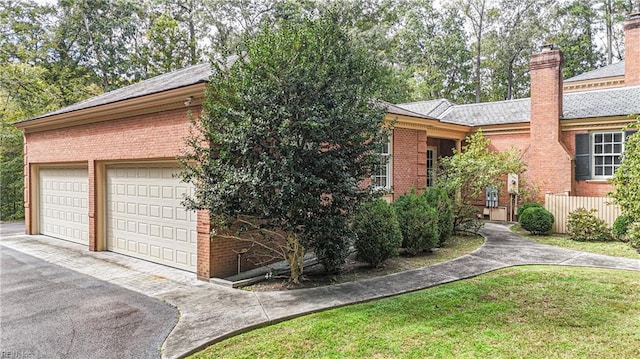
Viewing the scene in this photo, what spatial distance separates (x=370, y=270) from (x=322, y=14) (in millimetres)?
5425

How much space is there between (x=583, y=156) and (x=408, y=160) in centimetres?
725

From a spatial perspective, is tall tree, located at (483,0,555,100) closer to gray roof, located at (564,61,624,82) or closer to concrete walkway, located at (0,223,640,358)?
gray roof, located at (564,61,624,82)

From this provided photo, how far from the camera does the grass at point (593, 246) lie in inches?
412

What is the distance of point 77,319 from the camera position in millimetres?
6137

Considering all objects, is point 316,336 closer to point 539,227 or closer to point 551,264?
point 551,264

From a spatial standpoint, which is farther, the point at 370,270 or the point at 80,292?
the point at 370,270

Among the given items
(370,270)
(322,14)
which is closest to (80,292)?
(370,270)

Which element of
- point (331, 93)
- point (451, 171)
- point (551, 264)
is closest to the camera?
point (331, 93)

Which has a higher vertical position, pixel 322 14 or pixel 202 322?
pixel 322 14

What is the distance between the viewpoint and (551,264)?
9.29 m

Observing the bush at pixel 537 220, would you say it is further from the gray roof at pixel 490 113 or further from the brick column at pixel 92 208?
the brick column at pixel 92 208

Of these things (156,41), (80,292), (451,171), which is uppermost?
(156,41)

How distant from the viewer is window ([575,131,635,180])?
14758 millimetres

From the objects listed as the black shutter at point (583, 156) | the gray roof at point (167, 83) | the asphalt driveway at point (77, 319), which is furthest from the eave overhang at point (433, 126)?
the asphalt driveway at point (77, 319)
